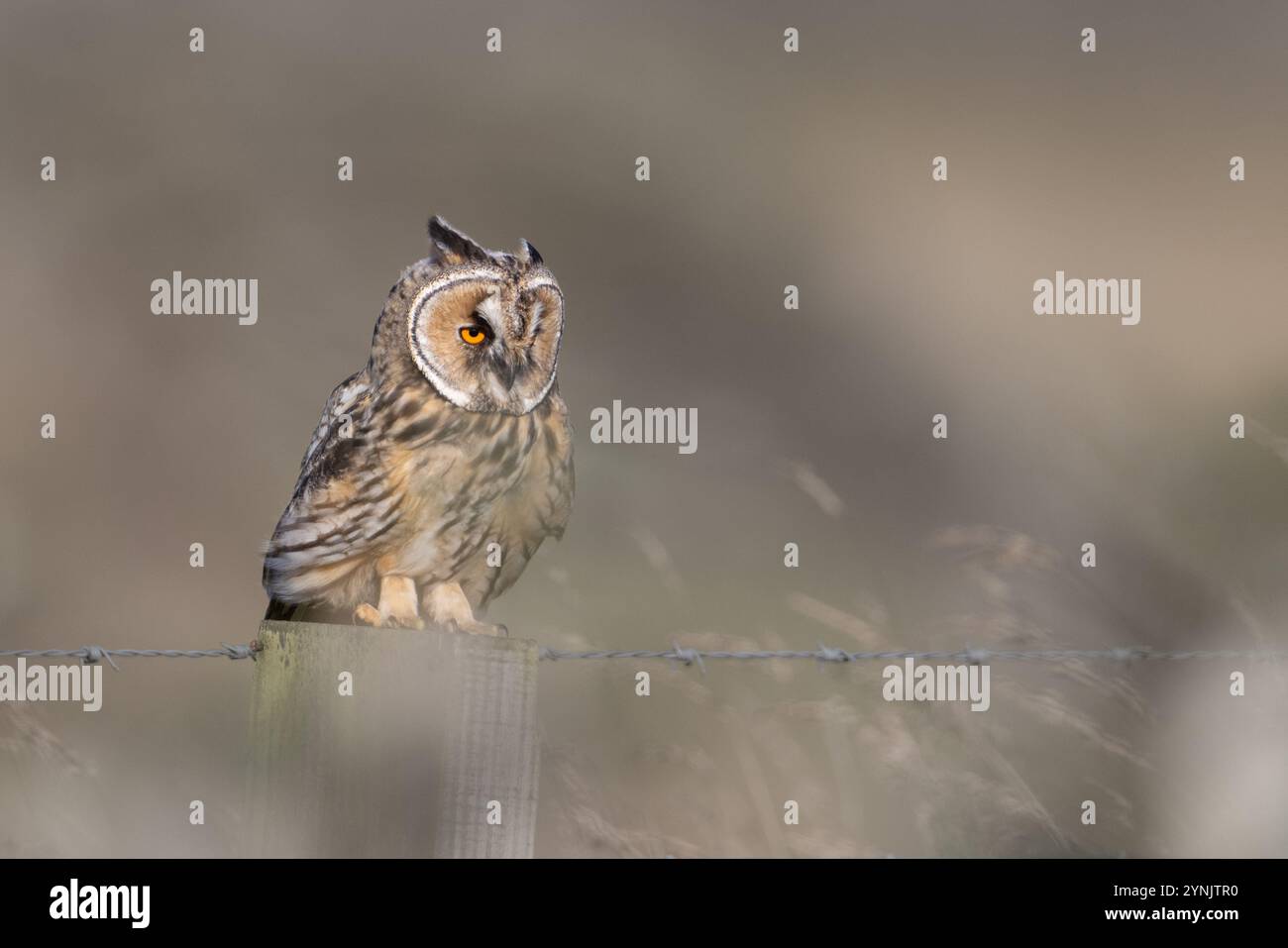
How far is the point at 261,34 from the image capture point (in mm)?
14539

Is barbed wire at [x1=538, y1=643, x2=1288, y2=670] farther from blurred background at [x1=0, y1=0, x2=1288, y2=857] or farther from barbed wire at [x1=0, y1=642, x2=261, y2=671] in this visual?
barbed wire at [x1=0, y1=642, x2=261, y2=671]

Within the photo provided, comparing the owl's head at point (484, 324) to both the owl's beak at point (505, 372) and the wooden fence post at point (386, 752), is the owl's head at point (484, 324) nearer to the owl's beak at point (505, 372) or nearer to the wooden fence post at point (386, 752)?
the owl's beak at point (505, 372)

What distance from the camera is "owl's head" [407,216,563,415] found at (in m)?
3.80

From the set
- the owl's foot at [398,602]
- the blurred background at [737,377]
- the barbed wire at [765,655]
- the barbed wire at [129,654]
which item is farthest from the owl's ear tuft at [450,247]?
the blurred background at [737,377]

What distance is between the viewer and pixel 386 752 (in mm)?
2555

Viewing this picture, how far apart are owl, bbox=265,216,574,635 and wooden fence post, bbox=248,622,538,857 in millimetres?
1216

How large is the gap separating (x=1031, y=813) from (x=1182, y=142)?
932cm

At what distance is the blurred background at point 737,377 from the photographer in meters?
4.36

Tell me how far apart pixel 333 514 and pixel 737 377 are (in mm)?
6656

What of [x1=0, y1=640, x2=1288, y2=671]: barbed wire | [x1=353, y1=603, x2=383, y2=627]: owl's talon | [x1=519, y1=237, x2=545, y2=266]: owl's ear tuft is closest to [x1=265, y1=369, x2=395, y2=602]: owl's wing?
[x1=353, y1=603, x2=383, y2=627]: owl's talon

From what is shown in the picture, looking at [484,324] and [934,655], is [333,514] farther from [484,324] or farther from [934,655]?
[934,655]
